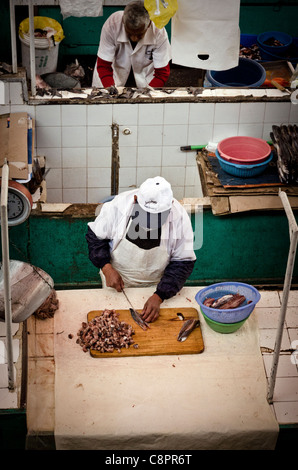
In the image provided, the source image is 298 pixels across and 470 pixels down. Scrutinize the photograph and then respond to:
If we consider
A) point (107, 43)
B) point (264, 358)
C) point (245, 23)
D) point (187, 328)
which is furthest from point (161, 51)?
point (264, 358)

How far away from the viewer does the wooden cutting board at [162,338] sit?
3.88 meters

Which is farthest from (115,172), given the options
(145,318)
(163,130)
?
(145,318)

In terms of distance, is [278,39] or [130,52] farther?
[278,39]

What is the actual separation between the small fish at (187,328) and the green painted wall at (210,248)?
1.46 metres

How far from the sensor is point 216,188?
5418 millimetres

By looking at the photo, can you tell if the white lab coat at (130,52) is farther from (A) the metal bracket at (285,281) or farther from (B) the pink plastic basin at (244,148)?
(A) the metal bracket at (285,281)

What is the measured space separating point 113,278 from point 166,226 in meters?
0.50

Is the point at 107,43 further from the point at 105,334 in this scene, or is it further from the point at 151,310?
the point at 105,334

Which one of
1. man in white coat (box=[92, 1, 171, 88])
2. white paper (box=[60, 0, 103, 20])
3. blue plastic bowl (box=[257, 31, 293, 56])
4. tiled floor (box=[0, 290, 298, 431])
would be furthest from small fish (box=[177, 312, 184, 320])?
blue plastic bowl (box=[257, 31, 293, 56])

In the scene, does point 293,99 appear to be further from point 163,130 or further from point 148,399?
point 148,399

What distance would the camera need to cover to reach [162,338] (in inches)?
156

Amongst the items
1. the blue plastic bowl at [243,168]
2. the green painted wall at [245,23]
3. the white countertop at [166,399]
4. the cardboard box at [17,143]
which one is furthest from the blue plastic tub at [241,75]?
the white countertop at [166,399]

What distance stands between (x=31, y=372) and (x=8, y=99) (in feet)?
8.49

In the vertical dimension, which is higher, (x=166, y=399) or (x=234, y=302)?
(x=234, y=302)
